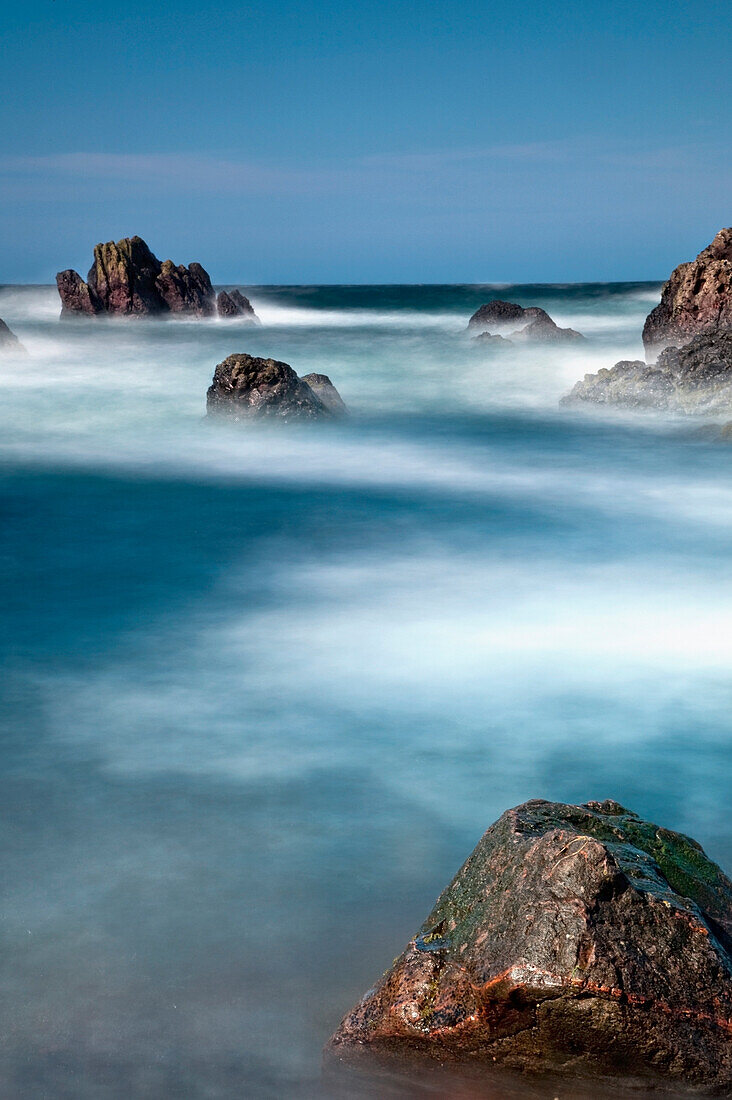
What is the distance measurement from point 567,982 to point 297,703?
337 centimetres

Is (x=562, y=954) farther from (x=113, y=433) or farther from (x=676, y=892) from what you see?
(x=113, y=433)

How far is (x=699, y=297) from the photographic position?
679 inches

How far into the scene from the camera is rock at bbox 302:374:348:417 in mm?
15812

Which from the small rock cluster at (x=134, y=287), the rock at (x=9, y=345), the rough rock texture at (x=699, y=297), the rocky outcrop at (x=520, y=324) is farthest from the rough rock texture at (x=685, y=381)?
the small rock cluster at (x=134, y=287)

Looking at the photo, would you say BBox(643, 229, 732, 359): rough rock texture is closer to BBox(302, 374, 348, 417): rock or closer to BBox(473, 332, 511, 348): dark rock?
BBox(302, 374, 348, 417): rock

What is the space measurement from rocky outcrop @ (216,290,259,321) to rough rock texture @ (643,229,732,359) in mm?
21711

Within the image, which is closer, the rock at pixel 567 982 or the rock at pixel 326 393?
the rock at pixel 567 982

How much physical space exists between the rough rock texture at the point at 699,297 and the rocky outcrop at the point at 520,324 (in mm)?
6274

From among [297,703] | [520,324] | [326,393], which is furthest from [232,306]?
[297,703]

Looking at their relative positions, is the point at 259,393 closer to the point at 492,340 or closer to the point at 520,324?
the point at 492,340

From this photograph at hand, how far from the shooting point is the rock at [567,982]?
268cm

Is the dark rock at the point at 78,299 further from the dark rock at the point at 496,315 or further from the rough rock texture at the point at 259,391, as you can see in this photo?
the rough rock texture at the point at 259,391

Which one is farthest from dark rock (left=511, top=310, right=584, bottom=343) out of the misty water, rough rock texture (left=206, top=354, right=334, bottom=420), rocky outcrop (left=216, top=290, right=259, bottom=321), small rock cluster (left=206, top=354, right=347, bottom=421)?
rocky outcrop (left=216, top=290, right=259, bottom=321)

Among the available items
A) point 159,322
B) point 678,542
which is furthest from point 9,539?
point 159,322
